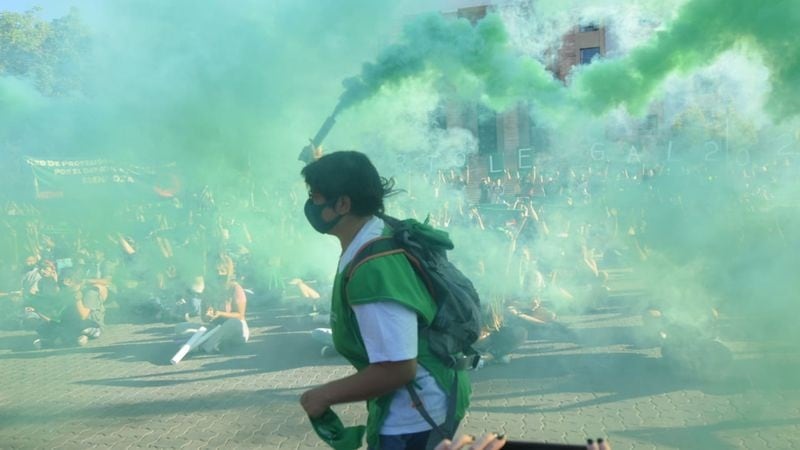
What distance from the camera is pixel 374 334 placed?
1839mm

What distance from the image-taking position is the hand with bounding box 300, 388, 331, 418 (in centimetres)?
188

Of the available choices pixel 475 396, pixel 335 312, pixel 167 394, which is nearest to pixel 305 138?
pixel 167 394

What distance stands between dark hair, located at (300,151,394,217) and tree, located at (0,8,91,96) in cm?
534

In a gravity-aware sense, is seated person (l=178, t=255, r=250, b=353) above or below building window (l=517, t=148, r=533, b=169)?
below

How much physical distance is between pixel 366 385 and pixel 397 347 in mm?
135

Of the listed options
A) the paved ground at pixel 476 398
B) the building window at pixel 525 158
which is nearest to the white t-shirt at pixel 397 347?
the paved ground at pixel 476 398

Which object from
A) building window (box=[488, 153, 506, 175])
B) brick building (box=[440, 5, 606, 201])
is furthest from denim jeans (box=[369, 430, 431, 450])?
building window (box=[488, 153, 506, 175])

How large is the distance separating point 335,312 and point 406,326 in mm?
248

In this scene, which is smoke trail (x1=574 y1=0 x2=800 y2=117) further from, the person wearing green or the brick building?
the person wearing green

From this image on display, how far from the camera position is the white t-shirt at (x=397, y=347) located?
183 centimetres

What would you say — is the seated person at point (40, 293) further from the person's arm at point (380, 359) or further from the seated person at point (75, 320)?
the person's arm at point (380, 359)

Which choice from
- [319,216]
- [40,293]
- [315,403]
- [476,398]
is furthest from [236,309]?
[315,403]

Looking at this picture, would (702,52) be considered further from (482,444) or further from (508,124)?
(482,444)

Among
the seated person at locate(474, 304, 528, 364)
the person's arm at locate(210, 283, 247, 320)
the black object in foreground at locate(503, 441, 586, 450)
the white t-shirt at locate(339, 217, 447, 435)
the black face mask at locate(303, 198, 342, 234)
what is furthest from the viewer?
the person's arm at locate(210, 283, 247, 320)
